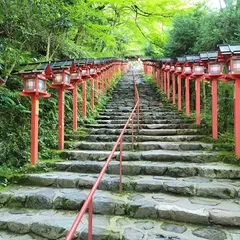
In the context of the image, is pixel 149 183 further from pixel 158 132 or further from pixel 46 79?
pixel 46 79

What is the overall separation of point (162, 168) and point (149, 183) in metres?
0.69

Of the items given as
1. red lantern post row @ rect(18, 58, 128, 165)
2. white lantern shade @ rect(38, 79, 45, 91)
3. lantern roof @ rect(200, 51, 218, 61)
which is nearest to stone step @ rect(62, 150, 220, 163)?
red lantern post row @ rect(18, 58, 128, 165)

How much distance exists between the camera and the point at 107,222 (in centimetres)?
344

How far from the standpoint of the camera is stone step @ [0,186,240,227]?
10.9 ft

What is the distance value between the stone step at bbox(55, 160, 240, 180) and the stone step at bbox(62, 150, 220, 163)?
0.22 metres

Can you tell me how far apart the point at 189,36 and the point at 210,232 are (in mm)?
8976

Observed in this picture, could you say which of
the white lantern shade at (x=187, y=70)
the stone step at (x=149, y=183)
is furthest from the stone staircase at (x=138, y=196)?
the white lantern shade at (x=187, y=70)

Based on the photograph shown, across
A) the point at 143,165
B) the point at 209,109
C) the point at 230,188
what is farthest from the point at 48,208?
the point at 209,109

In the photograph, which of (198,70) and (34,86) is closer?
(34,86)

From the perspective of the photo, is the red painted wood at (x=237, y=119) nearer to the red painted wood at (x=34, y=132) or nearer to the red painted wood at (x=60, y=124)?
the red painted wood at (x=60, y=124)

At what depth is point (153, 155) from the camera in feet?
18.2

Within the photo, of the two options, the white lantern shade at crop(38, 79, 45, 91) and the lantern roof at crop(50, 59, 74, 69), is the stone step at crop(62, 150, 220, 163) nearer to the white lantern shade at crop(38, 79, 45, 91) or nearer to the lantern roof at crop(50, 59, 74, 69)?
the white lantern shade at crop(38, 79, 45, 91)

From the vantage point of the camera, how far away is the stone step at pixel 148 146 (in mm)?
6074

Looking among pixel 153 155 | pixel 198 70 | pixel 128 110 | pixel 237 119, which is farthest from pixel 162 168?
pixel 128 110
